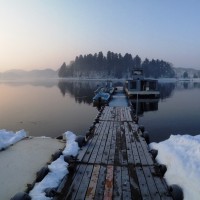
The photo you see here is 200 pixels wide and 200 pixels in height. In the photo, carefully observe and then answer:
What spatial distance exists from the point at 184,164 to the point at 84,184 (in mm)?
3559

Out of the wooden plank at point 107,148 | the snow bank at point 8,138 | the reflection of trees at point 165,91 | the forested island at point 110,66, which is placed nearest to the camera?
the wooden plank at point 107,148

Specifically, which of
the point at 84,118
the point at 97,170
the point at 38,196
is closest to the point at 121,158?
the point at 97,170

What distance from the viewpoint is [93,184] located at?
8344mm

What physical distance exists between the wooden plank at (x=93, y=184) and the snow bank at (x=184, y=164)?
8.24 ft

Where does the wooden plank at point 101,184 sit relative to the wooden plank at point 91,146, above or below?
above

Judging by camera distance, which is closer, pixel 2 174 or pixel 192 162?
pixel 192 162

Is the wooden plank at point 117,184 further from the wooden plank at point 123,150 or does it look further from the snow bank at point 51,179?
the snow bank at point 51,179

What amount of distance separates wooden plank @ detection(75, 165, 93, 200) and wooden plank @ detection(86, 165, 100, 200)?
0.12 metres

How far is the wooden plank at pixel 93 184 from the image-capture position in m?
7.64

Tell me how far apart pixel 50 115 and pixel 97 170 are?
78.2 ft

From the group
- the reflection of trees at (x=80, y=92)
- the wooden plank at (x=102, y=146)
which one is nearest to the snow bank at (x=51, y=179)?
the wooden plank at (x=102, y=146)

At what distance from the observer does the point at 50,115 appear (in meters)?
32.5

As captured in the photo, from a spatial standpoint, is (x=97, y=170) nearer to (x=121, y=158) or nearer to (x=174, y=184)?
(x=121, y=158)

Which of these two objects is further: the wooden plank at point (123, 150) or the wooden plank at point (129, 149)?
the wooden plank at point (129, 149)
